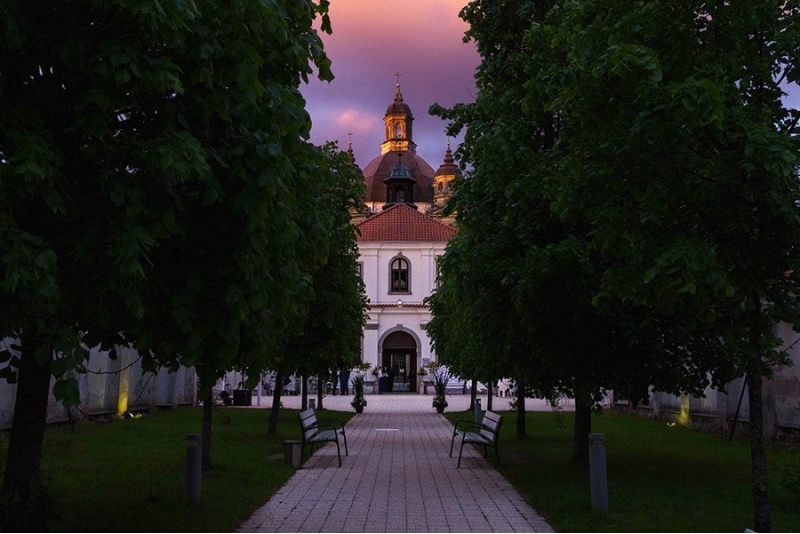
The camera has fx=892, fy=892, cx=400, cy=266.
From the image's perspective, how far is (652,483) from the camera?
42.1 feet

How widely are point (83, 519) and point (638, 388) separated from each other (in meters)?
8.49

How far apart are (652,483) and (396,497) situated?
387 cm

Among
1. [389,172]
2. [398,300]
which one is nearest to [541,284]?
[398,300]

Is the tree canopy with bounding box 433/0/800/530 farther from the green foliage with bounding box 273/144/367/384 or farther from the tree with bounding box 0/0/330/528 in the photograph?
the green foliage with bounding box 273/144/367/384

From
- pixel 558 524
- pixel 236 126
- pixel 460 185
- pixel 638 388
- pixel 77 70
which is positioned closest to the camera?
pixel 77 70

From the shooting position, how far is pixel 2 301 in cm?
618

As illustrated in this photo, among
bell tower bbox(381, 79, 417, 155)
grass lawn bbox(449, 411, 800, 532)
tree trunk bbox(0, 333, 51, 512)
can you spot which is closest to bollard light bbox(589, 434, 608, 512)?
grass lawn bbox(449, 411, 800, 532)

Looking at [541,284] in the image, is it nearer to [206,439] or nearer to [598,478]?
[598,478]

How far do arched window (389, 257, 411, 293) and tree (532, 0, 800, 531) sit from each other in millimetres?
54999

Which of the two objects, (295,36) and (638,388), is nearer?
(295,36)

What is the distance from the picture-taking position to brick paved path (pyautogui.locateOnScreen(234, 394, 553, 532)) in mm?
9430

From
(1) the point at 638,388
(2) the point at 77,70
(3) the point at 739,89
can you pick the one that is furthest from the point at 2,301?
(1) the point at 638,388

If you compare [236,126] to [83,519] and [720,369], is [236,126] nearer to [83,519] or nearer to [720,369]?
[83,519]

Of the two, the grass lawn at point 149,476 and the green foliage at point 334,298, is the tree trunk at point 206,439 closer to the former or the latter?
the grass lawn at point 149,476
